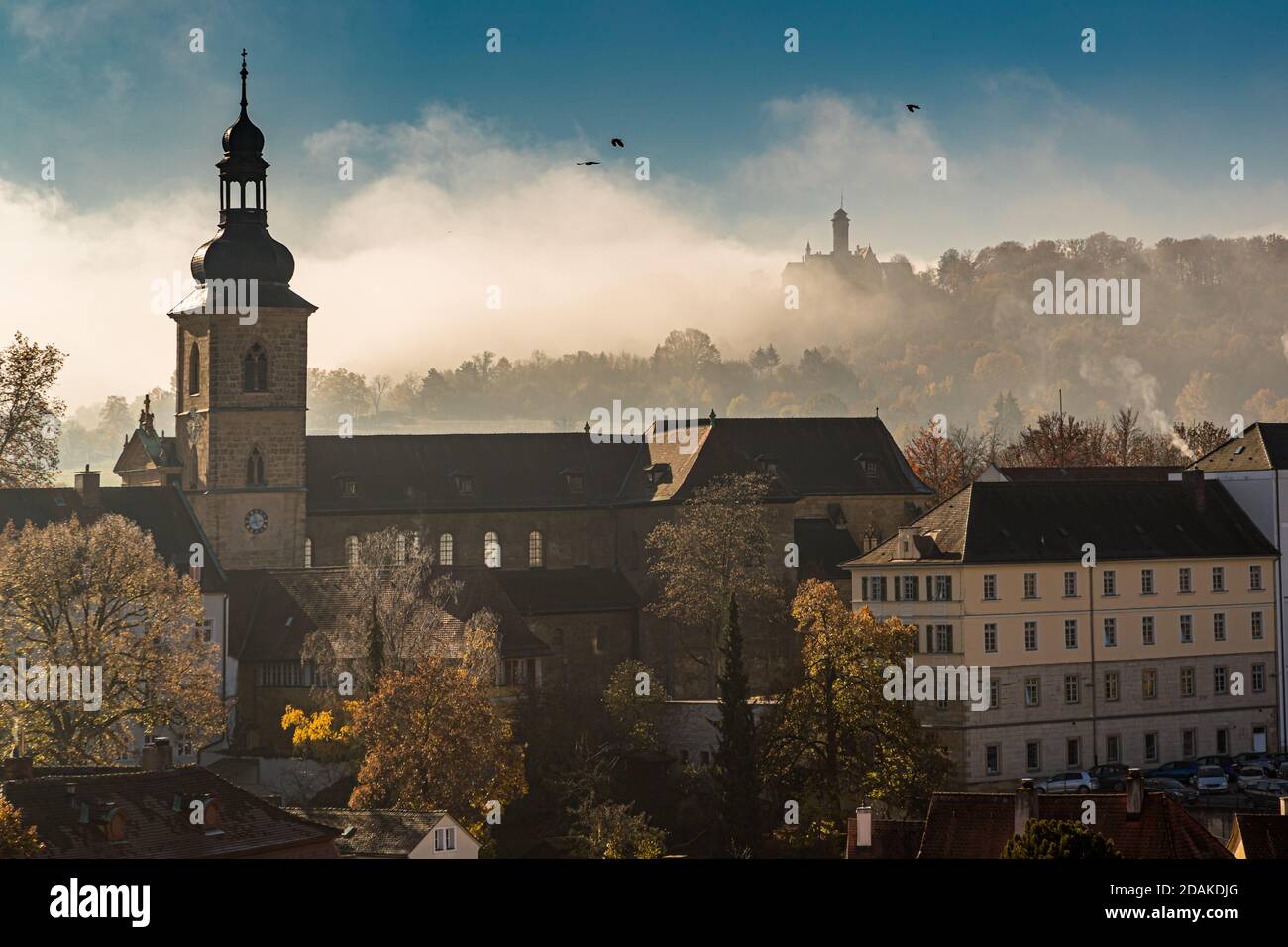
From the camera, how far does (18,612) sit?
4972 centimetres

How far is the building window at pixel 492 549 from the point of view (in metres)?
80.2

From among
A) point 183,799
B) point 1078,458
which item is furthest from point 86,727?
point 1078,458

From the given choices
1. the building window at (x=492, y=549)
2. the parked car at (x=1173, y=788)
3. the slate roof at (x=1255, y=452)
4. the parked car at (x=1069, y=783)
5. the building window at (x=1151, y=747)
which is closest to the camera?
the parked car at (x=1173, y=788)

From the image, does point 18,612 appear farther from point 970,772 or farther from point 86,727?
point 970,772

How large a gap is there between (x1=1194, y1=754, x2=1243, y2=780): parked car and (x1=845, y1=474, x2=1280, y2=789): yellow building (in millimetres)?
1812

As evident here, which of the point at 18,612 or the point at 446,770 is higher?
the point at 18,612

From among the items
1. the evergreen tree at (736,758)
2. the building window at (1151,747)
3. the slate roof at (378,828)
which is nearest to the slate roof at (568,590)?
the evergreen tree at (736,758)

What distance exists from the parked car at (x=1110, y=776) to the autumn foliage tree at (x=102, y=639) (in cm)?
2855

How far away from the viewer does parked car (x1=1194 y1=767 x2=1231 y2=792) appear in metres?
59.2

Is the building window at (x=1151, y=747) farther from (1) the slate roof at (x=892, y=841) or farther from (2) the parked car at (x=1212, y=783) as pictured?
(1) the slate roof at (x=892, y=841)

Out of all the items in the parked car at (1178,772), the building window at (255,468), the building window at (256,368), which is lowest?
the parked car at (1178,772)

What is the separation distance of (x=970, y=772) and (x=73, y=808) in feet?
107

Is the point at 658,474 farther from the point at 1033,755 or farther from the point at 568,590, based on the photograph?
the point at 1033,755

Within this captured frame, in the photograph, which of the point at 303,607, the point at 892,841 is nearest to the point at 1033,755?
the point at 892,841
